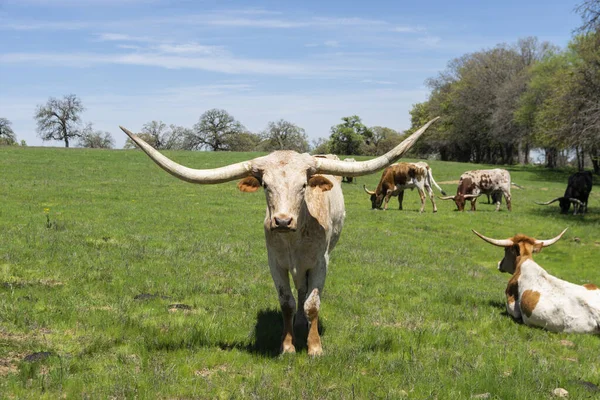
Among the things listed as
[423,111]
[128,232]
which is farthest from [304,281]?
[423,111]

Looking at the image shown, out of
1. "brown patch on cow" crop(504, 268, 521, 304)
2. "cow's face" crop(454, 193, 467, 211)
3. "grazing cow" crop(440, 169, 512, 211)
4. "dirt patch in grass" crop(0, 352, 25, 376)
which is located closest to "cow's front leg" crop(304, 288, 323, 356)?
"dirt patch in grass" crop(0, 352, 25, 376)

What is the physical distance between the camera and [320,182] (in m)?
6.29

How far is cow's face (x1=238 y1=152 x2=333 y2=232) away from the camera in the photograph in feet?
17.3

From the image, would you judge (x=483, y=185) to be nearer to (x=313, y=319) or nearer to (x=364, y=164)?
(x=364, y=164)

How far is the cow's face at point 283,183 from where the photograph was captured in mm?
5285

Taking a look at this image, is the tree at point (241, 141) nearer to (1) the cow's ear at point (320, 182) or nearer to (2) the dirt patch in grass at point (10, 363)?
(1) the cow's ear at point (320, 182)

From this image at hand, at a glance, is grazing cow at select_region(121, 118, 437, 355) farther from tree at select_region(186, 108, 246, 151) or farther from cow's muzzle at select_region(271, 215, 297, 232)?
tree at select_region(186, 108, 246, 151)

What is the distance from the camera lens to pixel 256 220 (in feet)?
61.8

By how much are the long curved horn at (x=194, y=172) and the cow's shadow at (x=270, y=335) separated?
202cm

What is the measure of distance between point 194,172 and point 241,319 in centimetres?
230

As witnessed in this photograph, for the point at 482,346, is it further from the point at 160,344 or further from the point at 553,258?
the point at 553,258

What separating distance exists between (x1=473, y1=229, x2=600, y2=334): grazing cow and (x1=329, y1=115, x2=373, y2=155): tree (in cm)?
8804

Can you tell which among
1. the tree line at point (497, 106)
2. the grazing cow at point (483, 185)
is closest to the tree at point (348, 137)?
the tree line at point (497, 106)

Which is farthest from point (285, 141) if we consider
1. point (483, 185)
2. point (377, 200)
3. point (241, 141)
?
point (241, 141)
